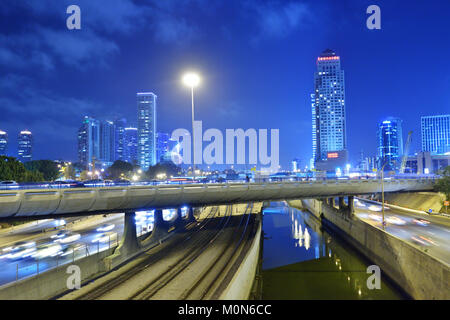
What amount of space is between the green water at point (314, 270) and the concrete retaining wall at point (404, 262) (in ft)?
4.62

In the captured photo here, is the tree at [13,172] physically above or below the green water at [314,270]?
above

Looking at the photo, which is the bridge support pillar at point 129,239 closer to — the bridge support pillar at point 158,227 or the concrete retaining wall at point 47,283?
the concrete retaining wall at point 47,283

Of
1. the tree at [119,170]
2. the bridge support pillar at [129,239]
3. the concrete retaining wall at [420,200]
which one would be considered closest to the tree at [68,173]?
the tree at [119,170]

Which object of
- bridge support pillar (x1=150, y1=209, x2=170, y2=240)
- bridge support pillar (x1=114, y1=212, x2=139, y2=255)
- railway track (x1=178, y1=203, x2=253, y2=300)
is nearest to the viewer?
railway track (x1=178, y1=203, x2=253, y2=300)

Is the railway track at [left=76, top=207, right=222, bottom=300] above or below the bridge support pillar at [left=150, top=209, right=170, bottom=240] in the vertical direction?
below

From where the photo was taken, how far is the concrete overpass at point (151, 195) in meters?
18.9

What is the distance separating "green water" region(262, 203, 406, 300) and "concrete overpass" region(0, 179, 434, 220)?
9105 millimetres

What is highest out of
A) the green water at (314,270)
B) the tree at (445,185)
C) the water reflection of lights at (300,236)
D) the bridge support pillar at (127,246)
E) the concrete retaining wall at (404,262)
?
the tree at (445,185)

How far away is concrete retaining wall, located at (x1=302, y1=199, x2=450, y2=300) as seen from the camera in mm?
18828

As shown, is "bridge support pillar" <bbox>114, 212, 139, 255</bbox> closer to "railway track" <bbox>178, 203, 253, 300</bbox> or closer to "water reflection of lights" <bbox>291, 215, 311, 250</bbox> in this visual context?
"railway track" <bbox>178, 203, 253, 300</bbox>

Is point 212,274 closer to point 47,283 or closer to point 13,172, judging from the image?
point 47,283

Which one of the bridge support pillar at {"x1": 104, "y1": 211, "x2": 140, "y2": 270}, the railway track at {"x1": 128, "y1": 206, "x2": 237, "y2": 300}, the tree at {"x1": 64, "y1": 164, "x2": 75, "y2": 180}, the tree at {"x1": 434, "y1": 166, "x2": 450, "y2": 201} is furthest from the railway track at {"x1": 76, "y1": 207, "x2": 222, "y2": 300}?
the tree at {"x1": 64, "y1": 164, "x2": 75, "y2": 180}
